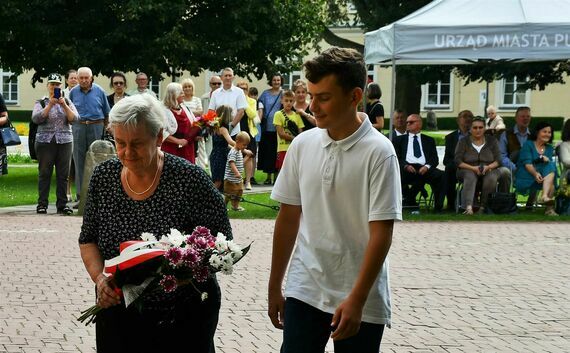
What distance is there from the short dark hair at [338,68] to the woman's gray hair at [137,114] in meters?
0.62

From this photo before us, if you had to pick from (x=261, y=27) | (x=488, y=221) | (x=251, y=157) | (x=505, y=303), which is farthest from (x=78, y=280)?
(x=261, y=27)

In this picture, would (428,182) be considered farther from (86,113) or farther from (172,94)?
(86,113)

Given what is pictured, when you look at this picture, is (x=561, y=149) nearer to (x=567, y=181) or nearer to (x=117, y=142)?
(x=567, y=181)

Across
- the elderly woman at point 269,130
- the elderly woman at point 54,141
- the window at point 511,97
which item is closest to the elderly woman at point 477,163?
the elderly woman at point 269,130

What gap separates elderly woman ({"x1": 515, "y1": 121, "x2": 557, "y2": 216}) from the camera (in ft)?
56.2

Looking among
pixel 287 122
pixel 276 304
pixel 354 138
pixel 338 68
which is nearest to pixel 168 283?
pixel 276 304

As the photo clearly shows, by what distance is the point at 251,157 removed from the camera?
19.9m

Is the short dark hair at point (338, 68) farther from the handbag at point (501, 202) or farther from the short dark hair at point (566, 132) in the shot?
the short dark hair at point (566, 132)

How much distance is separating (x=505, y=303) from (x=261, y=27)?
17381 millimetres

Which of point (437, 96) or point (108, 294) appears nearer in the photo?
point (108, 294)

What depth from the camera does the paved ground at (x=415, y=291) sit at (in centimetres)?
770

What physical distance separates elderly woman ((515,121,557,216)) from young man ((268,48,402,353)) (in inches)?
519

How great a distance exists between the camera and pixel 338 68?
165 inches

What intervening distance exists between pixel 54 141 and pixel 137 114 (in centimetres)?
1179
